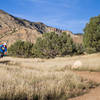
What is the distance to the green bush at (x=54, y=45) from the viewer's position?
2902 centimetres

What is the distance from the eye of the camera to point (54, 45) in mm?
29875

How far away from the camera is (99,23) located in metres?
25.6

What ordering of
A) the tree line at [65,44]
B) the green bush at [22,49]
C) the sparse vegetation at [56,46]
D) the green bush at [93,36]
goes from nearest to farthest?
the green bush at [93,36]
the tree line at [65,44]
the sparse vegetation at [56,46]
the green bush at [22,49]

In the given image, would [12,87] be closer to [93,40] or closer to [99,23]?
[93,40]

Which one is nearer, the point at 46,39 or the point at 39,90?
the point at 39,90

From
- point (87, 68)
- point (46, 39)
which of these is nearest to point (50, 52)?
point (46, 39)

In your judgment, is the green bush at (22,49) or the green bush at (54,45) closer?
the green bush at (54,45)

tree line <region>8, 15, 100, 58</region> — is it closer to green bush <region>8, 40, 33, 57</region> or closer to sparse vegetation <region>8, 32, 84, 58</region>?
sparse vegetation <region>8, 32, 84, 58</region>

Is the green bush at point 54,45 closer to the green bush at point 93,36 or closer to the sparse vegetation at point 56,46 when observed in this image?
the sparse vegetation at point 56,46

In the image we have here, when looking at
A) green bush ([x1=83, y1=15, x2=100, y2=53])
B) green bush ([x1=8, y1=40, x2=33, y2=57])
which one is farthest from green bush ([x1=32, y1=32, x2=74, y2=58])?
green bush ([x1=8, y1=40, x2=33, y2=57])

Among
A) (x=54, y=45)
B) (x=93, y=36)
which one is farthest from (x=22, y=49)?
(x=93, y=36)

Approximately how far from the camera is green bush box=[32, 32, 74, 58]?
2902cm

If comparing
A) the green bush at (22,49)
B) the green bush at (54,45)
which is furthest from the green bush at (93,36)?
the green bush at (22,49)

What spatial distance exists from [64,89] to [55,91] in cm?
45
